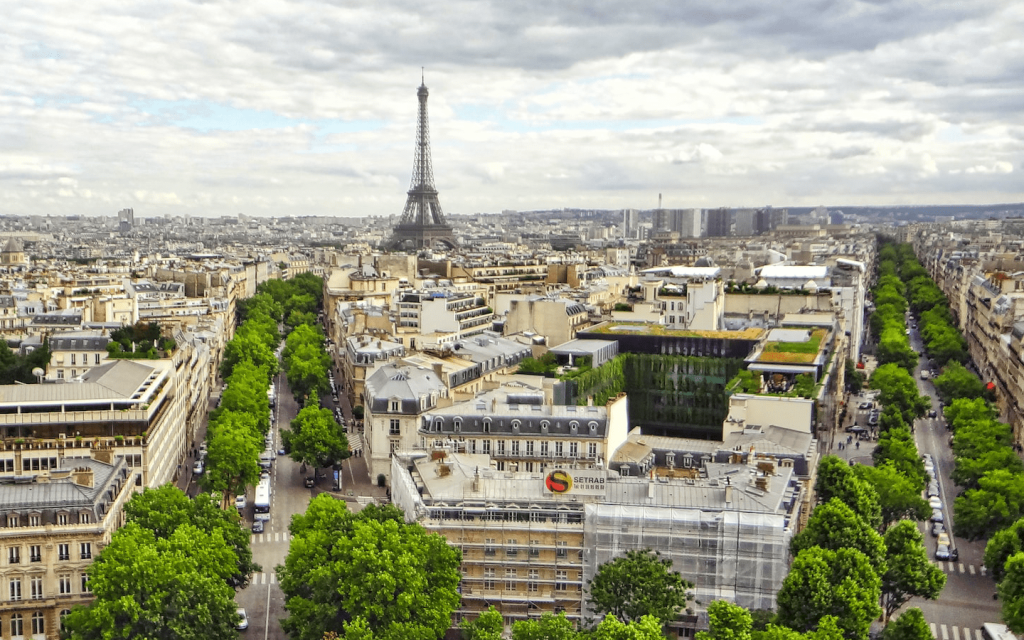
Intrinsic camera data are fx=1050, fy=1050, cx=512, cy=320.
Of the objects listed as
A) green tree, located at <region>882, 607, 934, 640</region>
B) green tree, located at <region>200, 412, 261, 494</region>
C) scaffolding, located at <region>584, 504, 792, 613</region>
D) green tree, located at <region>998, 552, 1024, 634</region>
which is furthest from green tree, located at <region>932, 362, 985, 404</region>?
green tree, located at <region>200, 412, 261, 494</region>

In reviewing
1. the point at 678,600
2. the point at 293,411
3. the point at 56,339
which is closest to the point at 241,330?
the point at 293,411

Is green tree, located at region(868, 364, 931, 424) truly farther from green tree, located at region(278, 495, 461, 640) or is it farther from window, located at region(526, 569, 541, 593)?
green tree, located at region(278, 495, 461, 640)

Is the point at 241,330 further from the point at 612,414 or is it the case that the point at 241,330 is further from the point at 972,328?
the point at 972,328

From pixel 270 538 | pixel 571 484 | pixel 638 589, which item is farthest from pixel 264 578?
pixel 638 589

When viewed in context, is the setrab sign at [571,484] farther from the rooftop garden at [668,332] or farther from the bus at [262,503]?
the rooftop garden at [668,332]

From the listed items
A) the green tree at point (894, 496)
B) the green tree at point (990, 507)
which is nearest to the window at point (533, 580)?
the green tree at point (894, 496)

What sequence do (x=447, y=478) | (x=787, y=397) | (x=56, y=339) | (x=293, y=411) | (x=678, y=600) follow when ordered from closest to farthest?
(x=678, y=600) → (x=447, y=478) → (x=787, y=397) → (x=56, y=339) → (x=293, y=411)
